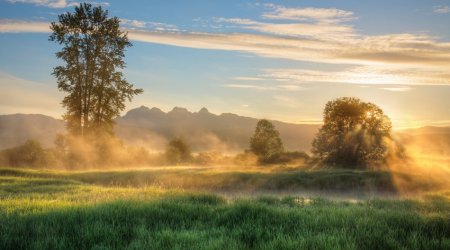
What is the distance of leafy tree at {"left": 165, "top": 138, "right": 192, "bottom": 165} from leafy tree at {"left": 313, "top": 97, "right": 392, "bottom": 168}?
27975mm

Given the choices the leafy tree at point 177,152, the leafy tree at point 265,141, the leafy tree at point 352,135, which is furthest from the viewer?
the leafy tree at point 177,152

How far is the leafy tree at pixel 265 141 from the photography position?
57.8m

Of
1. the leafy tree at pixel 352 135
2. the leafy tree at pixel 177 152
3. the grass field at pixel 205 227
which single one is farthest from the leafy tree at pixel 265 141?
the grass field at pixel 205 227

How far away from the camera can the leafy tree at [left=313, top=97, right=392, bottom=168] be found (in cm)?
3934

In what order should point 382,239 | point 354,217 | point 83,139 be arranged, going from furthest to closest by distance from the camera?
1. point 83,139
2. point 354,217
3. point 382,239

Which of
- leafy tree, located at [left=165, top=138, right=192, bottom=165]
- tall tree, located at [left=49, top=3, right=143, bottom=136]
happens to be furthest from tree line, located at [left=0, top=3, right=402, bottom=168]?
leafy tree, located at [left=165, top=138, right=192, bottom=165]

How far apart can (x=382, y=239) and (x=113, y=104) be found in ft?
123

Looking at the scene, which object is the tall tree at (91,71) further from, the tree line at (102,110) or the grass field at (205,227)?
the grass field at (205,227)

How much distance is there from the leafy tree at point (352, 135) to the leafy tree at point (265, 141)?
14276 mm

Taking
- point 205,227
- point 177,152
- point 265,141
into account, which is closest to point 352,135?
point 265,141

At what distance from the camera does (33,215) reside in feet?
31.4

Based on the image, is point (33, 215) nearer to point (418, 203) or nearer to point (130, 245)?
point (130, 245)

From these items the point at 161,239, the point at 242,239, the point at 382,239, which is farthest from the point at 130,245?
→ the point at 382,239

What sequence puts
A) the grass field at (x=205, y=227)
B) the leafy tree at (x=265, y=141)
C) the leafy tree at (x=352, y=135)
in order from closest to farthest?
the grass field at (x=205, y=227)
the leafy tree at (x=352, y=135)
the leafy tree at (x=265, y=141)
